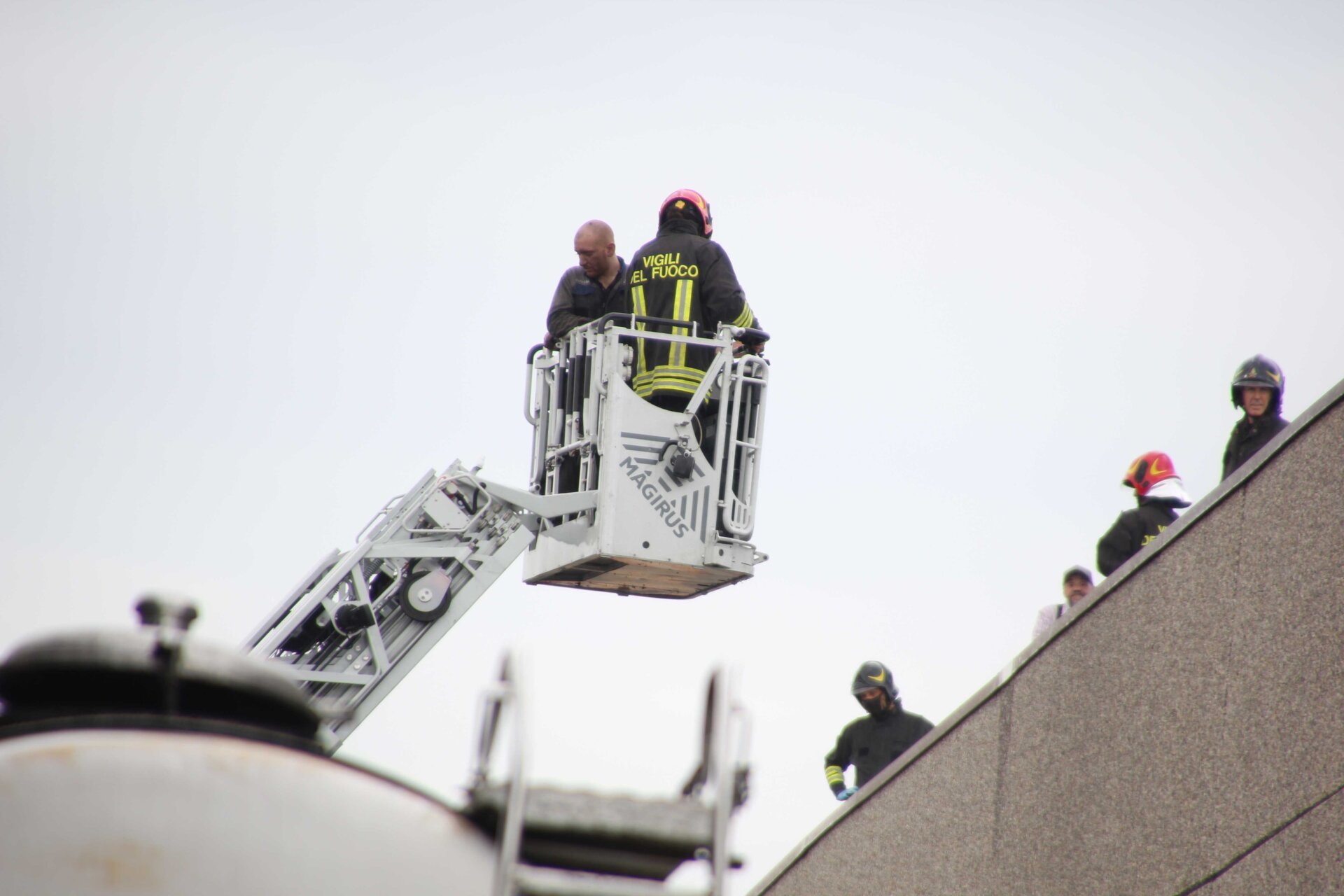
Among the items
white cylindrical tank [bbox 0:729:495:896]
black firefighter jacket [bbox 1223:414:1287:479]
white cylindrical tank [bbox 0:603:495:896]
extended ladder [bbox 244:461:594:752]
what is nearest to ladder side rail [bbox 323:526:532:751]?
extended ladder [bbox 244:461:594:752]

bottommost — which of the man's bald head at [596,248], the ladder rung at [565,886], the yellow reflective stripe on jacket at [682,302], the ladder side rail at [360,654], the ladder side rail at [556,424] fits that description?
the ladder rung at [565,886]

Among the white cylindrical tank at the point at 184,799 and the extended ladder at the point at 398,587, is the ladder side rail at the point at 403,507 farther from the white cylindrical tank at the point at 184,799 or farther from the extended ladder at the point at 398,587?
the white cylindrical tank at the point at 184,799

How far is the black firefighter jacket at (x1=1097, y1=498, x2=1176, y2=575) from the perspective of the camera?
9.23 m

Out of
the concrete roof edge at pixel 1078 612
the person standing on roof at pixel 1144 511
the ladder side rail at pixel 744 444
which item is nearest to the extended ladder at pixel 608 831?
the concrete roof edge at pixel 1078 612

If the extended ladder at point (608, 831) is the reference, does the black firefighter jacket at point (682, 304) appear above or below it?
above

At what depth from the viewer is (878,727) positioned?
36.3ft

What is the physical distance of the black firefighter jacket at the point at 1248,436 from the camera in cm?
873

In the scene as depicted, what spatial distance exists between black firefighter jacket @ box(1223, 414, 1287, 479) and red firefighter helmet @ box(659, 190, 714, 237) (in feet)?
12.6

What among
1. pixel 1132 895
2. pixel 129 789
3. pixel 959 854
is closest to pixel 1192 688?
pixel 1132 895

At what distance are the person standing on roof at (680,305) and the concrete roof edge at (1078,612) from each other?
2663mm

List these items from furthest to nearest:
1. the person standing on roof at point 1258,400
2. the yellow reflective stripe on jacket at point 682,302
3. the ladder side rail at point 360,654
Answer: the yellow reflective stripe on jacket at point 682,302, the ladder side rail at point 360,654, the person standing on roof at point 1258,400

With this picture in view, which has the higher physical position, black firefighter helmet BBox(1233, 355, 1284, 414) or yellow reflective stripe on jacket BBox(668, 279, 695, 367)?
yellow reflective stripe on jacket BBox(668, 279, 695, 367)

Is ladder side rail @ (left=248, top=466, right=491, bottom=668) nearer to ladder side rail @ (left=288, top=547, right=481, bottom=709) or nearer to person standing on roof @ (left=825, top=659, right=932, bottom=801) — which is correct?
ladder side rail @ (left=288, top=547, right=481, bottom=709)

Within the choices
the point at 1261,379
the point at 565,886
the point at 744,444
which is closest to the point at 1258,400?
the point at 1261,379
